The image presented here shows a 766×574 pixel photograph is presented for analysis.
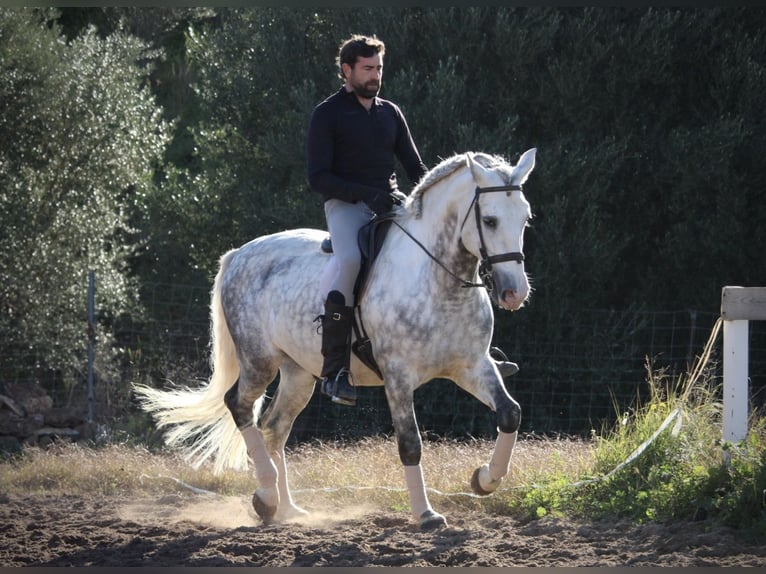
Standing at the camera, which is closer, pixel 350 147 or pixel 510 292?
pixel 510 292

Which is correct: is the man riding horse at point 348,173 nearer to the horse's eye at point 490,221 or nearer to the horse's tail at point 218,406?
the horse's eye at point 490,221

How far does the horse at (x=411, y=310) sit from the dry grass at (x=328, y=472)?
759mm

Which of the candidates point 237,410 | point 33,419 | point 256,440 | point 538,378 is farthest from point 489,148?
point 256,440

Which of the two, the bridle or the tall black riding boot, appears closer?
the bridle

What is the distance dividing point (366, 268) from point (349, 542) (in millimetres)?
1633

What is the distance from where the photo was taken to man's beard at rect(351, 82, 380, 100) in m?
6.38

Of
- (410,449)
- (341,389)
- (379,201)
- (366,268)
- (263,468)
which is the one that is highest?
(379,201)

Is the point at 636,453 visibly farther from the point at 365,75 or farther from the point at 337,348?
the point at 365,75

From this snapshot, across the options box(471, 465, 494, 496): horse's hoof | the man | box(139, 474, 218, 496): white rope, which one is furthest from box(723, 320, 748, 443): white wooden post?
box(139, 474, 218, 496): white rope

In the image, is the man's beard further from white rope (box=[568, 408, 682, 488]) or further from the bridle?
white rope (box=[568, 408, 682, 488])

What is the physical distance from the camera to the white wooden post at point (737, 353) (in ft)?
19.9

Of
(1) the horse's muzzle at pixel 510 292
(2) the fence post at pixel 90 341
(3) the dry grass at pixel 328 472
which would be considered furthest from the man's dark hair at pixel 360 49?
(2) the fence post at pixel 90 341

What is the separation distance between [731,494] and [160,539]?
3307 millimetres

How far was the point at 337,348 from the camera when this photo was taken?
6250mm
